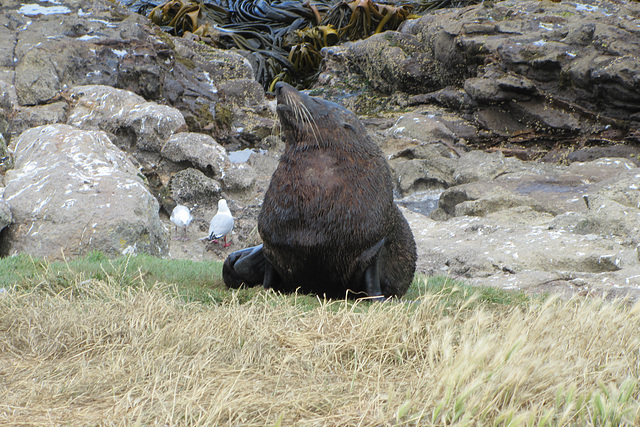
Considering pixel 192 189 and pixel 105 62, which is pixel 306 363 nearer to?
pixel 192 189

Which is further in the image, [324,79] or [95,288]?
[324,79]

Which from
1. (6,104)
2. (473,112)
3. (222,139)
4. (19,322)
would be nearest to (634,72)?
(473,112)

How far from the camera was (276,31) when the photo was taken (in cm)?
2336

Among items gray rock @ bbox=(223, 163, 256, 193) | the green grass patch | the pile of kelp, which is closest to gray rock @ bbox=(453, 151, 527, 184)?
gray rock @ bbox=(223, 163, 256, 193)

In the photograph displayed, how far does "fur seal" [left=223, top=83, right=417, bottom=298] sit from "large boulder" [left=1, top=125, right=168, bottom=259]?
341 centimetres

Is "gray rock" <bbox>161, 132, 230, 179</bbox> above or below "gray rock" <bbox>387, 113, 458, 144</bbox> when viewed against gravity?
above

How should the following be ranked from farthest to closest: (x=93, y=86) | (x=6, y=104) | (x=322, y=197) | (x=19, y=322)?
1. (x=93, y=86)
2. (x=6, y=104)
3. (x=322, y=197)
4. (x=19, y=322)

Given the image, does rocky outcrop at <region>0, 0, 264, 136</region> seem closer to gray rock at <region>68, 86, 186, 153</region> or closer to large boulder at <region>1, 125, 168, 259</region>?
gray rock at <region>68, 86, 186, 153</region>

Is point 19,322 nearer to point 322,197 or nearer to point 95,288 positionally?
point 95,288

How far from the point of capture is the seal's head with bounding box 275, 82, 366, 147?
4789 mm

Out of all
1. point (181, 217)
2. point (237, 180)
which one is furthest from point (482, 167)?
point (181, 217)

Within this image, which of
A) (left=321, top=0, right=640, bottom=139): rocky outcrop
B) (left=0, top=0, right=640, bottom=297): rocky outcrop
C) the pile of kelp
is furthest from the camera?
the pile of kelp

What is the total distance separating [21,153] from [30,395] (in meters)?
7.54

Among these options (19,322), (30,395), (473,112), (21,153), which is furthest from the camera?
(473,112)
